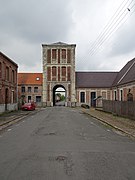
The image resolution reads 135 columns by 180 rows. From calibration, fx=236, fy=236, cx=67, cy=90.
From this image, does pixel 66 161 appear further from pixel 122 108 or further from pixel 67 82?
pixel 67 82

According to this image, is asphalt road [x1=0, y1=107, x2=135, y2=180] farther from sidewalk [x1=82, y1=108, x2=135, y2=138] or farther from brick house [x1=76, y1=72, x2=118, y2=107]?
brick house [x1=76, y1=72, x2=118, y2=107]

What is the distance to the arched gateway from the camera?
55812 millimetres

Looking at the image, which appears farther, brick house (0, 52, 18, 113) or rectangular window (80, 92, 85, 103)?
rectangular window (80, 92, 85, 103)

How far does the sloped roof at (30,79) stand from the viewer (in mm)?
65369

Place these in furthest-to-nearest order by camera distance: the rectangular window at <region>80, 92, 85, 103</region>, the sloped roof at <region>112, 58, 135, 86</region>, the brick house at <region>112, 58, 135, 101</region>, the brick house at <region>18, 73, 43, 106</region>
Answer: the brick house at <region>18, 73, 43, 106</region>, the rectangular window at <region>80, 92, 85, 103</region>, the sloped roof at <region>112, 58, 135, 86</region>, the brick house at <region>112, 58, 135, 101</region>

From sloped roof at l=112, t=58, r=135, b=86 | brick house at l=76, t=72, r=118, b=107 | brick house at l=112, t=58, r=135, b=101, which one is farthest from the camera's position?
brick house at l=76, t=72, r=118, b=107

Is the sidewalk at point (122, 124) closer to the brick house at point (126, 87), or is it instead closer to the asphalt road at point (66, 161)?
the asphalt road at point (66, 161)

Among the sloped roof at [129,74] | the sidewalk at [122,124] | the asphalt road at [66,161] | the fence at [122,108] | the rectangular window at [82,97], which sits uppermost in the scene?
the sloped roof at [129,74]

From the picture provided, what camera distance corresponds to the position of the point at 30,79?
66688 mm

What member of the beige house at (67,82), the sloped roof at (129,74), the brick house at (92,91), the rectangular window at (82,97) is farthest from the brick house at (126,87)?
the rectangular window at (82,97)

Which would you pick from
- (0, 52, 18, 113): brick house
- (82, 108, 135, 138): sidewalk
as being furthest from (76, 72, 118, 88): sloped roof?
(82, 108, 135, 138): sidewalk

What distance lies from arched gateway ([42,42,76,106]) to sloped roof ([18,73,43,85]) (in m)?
10.1

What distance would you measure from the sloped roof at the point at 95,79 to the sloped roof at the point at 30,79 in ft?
39.8

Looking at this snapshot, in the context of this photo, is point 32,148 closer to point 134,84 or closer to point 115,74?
point 134,84
